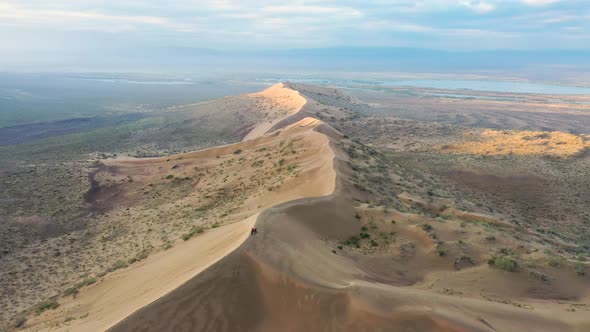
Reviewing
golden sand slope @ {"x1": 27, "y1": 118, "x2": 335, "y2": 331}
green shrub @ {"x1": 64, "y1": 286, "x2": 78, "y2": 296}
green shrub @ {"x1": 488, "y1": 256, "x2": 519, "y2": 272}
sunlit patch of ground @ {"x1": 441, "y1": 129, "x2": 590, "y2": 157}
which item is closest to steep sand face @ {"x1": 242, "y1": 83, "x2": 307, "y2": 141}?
sunlit patch of ground @ {"x1": 441, "y1": 129, "x2": 590, "y2": 157}

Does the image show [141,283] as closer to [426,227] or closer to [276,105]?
[426,227]

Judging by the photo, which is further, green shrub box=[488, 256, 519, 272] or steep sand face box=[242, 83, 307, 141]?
steep sand face box=[242, 83, 307, 141]

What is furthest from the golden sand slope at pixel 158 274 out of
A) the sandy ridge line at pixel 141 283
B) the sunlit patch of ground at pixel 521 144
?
the sunlit patch of ground at pixel 521 144

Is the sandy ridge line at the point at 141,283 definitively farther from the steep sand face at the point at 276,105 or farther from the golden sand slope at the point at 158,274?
the steep sand face at the point at 276,105

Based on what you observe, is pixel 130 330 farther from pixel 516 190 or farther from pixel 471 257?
pixel 516 190

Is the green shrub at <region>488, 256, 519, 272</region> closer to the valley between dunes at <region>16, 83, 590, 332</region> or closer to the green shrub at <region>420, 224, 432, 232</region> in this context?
the valley between dunes at <region>16, 83, 590, 332</region>
